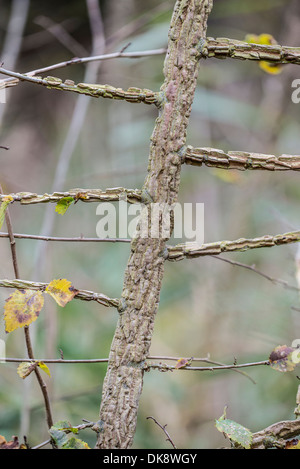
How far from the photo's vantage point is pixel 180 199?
111 inches

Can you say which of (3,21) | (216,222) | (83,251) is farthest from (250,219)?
(3,21)

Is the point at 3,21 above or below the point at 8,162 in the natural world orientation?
above

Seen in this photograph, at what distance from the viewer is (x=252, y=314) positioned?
2.12 metres

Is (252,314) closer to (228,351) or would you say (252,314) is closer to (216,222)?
(228,351)

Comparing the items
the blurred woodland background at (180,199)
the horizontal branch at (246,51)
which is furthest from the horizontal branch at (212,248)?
the blurred woodland background at (180,199)

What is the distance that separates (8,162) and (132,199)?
2710mm

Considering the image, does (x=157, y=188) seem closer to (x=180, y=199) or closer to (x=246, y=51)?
(x=246, y=51)

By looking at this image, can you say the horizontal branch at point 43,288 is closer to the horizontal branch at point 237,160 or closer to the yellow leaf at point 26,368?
the yellow leaf at point 26,368

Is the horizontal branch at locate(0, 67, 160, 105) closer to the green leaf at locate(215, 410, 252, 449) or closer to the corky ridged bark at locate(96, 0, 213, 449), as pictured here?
the corky ridged bark at locate(96, 0, 213, 449)

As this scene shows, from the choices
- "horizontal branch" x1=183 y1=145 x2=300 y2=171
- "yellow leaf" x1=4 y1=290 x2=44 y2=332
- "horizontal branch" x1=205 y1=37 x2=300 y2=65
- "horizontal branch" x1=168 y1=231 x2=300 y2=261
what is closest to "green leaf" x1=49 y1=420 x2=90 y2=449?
"yellow leaf" x1=4 y1=290 x2=44 y2=332

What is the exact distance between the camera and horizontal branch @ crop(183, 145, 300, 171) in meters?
0.57

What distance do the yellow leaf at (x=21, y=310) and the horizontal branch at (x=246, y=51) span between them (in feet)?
1.27

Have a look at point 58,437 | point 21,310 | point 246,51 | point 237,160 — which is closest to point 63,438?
point 58,437

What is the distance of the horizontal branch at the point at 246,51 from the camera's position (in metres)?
0.57
